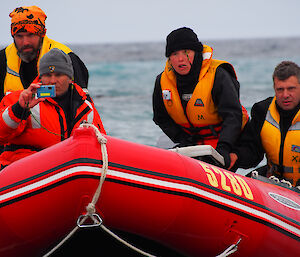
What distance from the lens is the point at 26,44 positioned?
3.58 metres

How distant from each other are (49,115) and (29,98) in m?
0.23

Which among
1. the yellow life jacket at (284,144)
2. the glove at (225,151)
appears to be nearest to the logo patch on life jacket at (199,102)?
the glove at (225,151)

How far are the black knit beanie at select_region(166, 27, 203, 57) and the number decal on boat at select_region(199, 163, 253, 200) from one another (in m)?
0.93

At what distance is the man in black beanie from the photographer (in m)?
3.40

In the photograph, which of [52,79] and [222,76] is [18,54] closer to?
[52,79]

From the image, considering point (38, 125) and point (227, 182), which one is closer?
point (227, 182)

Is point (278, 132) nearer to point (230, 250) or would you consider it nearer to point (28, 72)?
point (230, 250)

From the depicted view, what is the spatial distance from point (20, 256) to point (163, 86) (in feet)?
5.00

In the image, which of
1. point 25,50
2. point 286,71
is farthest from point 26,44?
point 286,71

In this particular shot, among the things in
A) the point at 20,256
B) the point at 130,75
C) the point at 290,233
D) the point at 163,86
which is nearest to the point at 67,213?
the point at 20,256

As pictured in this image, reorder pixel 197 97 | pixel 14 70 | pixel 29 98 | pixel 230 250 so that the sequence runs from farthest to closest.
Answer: pixel 14 70, pixel 197 97, pixel 29 98, pixel 230 250

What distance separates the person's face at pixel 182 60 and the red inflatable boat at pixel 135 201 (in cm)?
88

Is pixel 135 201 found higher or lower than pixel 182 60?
lower

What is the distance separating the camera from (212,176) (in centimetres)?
264
